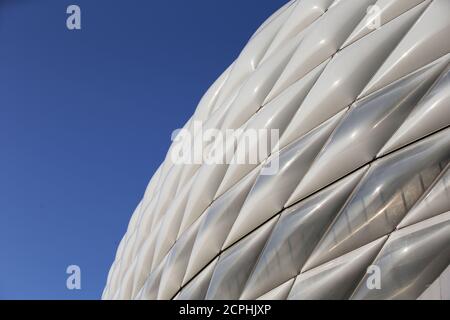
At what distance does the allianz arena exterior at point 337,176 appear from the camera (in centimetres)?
507

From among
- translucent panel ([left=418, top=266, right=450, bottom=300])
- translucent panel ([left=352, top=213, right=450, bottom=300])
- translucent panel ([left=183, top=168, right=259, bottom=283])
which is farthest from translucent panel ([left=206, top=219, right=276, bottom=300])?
translucent panel ([left=418, top=266, right=450, bottom=300])

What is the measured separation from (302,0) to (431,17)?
11.8ft

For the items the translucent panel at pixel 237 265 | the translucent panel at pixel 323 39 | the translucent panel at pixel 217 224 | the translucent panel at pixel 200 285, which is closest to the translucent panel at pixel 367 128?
the translucent panel at pixel 237 265

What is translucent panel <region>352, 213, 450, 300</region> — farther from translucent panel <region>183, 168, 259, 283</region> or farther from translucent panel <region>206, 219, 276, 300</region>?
translucent panel <region>183, 168, 259, 283</region>

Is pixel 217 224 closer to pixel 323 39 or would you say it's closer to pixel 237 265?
pixel 237 265

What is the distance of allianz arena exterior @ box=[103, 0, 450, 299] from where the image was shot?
16.6 ft

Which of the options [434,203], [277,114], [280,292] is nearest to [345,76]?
[277,114]

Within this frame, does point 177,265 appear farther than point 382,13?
Yes

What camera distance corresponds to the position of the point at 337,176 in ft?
19.3

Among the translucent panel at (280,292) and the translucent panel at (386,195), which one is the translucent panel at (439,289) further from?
the translucent panel at (280,292)

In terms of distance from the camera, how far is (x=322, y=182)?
19.8 feet

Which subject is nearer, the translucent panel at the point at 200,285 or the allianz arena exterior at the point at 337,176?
the allianz arena exterior at the point at 337,176
